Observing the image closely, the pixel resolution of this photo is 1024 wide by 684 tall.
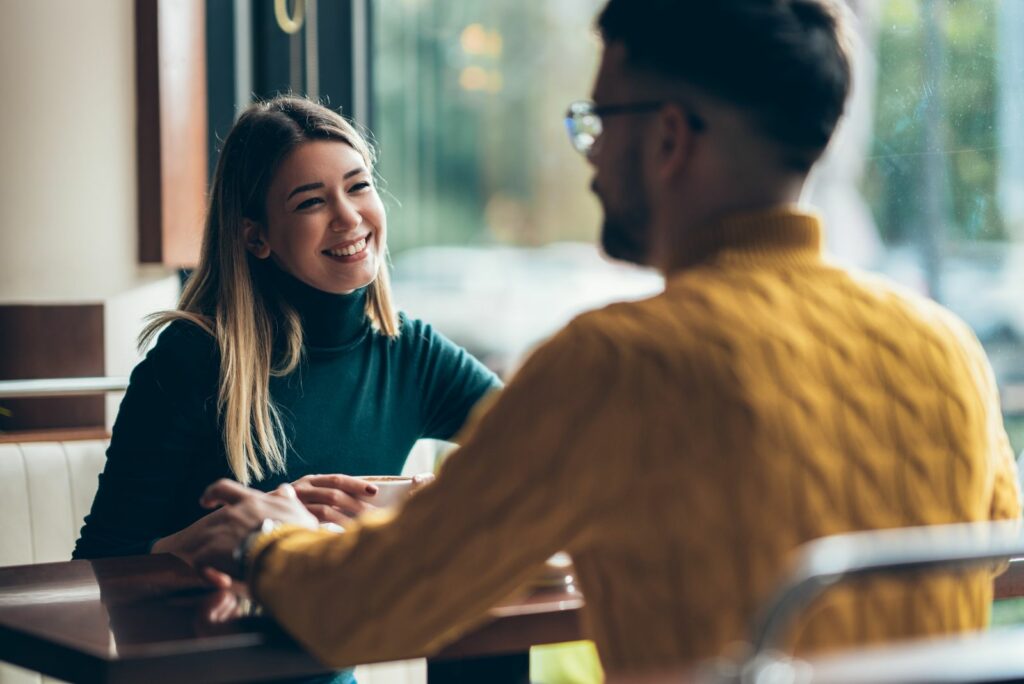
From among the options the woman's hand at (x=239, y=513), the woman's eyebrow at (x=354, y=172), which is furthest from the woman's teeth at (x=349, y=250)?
the woman's hand at (x=239, y=513)

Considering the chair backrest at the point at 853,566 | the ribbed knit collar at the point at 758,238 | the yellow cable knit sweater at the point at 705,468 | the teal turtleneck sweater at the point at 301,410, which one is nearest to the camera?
the chair backrest at the point at 853,566

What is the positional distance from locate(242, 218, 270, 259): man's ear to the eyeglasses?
0.86 m

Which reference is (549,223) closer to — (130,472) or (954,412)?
(130,472)

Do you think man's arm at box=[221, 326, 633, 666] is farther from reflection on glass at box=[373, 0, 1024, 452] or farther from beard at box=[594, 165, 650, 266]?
reflection on glass at box=[373, 0, 1024, 452]

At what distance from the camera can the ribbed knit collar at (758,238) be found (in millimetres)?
1070

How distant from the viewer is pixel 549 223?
10.2ft

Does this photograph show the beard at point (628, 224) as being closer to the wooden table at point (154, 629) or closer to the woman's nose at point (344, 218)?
the wooden table at point (154, 629)

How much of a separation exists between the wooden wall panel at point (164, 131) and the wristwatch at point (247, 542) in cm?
153

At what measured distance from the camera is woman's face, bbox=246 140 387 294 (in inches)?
78.1

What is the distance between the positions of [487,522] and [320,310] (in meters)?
1.04

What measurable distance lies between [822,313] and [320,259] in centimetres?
110

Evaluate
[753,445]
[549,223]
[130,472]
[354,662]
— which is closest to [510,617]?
[354,662]

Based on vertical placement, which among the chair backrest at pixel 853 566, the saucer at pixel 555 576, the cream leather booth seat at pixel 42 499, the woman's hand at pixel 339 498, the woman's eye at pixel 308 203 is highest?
the woman's eye at pixel 308 203

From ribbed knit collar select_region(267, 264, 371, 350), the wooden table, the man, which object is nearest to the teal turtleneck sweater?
ribbed knit collar select_region(267, 264, 371, 350)
